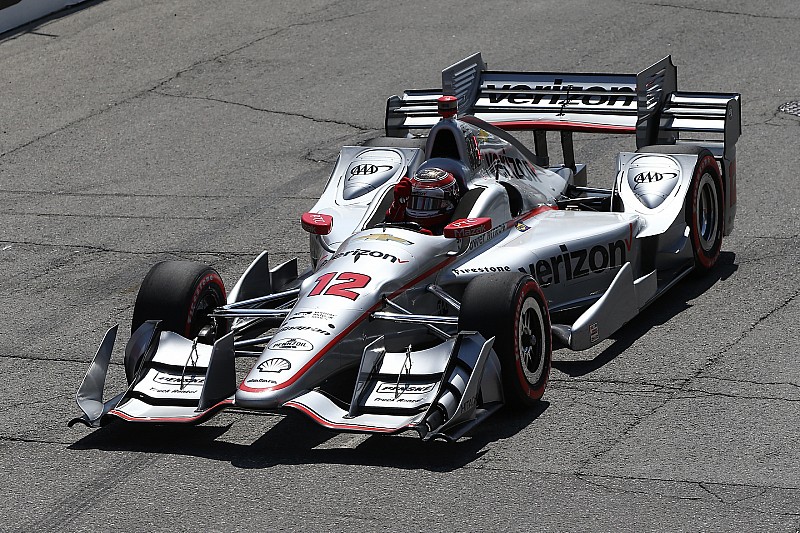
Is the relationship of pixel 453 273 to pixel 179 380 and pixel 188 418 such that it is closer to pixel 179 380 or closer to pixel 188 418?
pixel 179 380

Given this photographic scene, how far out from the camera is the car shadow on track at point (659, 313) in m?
9.09

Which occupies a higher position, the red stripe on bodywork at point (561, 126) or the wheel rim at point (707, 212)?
the red stripe on bodywork at point (561, 126)

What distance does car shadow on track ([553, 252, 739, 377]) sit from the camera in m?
9.09

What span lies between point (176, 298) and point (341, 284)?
3.63 feet

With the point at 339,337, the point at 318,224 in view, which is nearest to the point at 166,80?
the point at 318,224

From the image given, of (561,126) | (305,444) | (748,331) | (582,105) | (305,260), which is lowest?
(748,331)

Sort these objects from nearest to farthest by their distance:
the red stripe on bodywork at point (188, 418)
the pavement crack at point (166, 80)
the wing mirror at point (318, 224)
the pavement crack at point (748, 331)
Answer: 1. the red stripe on bodywork at point (188, 418)
2. the pavement crack at point (748, 331)
3. the wing mirror at point (318, 224)
4. the pavement crack at point (166, 80)

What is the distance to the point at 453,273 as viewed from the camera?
29.6 ft

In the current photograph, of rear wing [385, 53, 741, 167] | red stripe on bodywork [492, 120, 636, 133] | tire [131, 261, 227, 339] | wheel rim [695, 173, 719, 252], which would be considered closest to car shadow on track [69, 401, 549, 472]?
tire [131, 261, 227, 339]

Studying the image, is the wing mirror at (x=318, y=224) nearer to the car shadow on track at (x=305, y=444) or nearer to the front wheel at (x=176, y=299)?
the front wheel at (x=176, y=299)

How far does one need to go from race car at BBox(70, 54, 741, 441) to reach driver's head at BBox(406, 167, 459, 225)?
0.03 meters

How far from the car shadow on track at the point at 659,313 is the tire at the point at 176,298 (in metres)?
2.37

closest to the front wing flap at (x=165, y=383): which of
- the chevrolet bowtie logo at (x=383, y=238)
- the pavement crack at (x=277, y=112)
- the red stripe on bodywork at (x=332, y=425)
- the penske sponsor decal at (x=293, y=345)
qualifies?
the penske sponsor decal at (x=293, y=345)

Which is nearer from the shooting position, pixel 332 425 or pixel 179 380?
pixel 332 425
